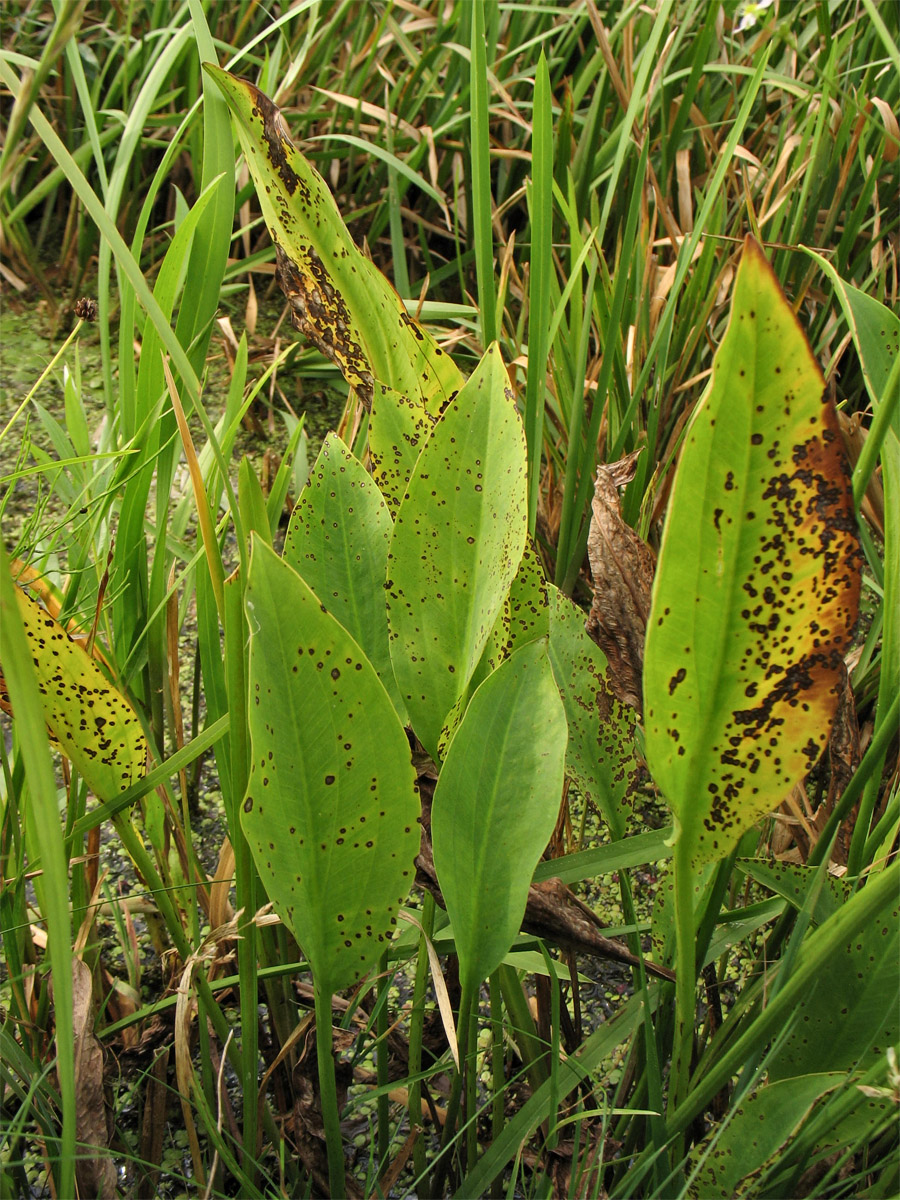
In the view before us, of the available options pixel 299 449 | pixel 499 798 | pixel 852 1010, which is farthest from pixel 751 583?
pixel 299 449

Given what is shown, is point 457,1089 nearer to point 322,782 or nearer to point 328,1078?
point 328,1078

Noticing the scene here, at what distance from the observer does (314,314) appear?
514 millimetres

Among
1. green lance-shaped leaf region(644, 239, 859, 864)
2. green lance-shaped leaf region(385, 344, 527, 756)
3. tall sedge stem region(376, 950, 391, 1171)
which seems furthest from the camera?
tall sedge stem region(376, 950, 391, 1171)

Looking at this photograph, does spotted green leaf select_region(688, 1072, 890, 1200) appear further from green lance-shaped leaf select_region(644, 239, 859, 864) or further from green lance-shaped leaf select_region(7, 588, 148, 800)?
green lance-shaped leaf select_region(7, 588, 148, 800)

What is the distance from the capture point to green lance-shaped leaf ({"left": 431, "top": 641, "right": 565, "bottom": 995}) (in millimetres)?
386

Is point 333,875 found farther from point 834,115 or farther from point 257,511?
point 834,115

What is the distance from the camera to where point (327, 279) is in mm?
512

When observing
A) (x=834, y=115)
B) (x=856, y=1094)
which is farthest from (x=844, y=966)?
(x=834, y=115)

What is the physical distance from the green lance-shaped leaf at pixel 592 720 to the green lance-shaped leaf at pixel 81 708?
222mm

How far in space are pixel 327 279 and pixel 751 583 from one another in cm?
28

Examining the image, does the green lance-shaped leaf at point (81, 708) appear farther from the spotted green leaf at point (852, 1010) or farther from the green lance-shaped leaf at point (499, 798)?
the spotted green leaf at point (852, 1010)

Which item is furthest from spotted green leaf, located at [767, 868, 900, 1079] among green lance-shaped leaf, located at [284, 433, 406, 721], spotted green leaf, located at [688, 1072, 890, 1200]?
green lance-shaped leaf, located at [284, 433, 406, 721]

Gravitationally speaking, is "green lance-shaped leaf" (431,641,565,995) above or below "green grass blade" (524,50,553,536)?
below

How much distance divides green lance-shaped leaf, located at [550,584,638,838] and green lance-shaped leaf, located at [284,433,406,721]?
0.34 feet
